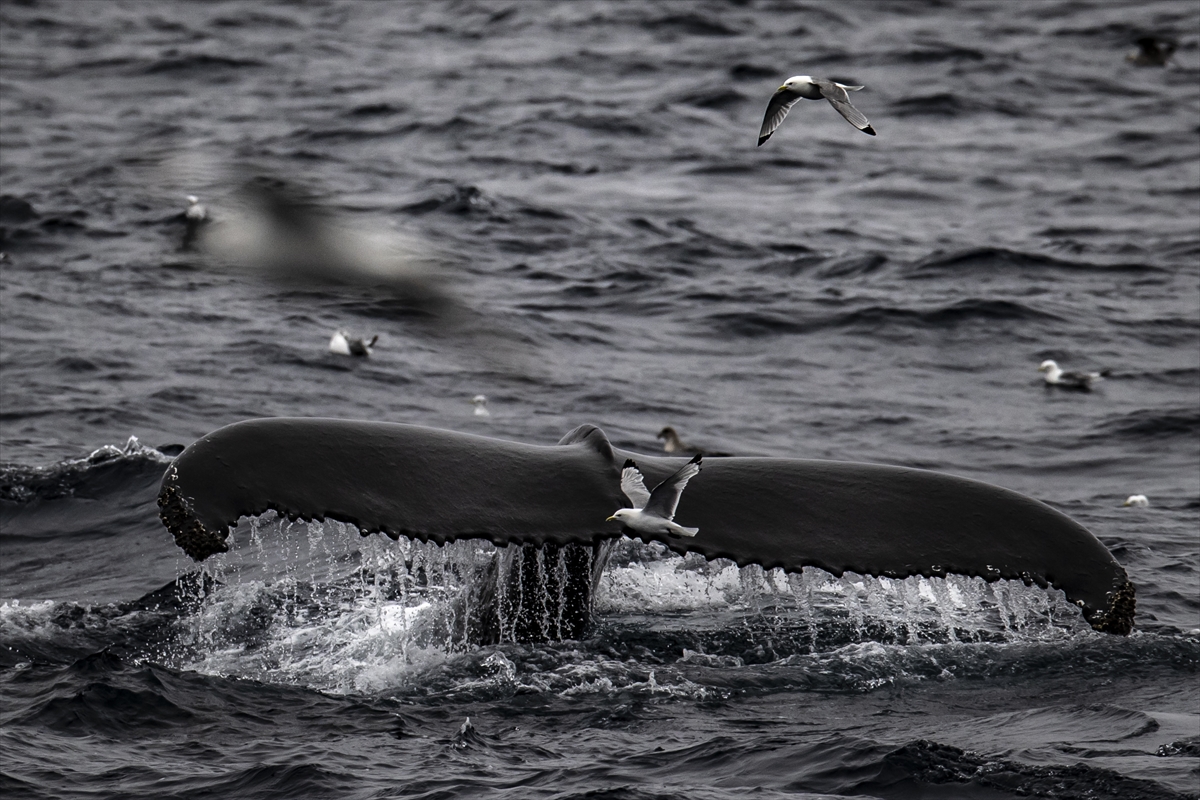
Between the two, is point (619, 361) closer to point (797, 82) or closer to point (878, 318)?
point (878, 318)

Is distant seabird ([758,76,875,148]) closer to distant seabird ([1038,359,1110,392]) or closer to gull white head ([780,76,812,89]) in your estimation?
gull white head ([780,76,812,89])

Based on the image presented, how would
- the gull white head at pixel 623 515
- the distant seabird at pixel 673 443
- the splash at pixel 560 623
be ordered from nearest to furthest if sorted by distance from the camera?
the gull white head at pixel 623 515 → the splash at pixel 560 623 → the distant seabird at pixel 673 443

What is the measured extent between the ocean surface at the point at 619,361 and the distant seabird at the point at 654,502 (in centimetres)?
56

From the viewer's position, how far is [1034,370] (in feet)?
47.4

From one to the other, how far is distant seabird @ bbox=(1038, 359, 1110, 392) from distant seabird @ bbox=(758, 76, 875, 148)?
681 centimetres

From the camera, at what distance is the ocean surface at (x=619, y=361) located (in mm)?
6234

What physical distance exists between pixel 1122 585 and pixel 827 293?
11.5 meters

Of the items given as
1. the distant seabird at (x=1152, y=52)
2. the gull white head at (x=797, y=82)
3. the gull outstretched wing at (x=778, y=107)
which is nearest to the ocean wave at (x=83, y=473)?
the gull outstretched wing at (x=778, y=107)

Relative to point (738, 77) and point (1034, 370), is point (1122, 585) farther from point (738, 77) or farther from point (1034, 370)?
point (738, 77)

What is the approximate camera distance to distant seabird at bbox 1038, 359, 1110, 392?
13.8m

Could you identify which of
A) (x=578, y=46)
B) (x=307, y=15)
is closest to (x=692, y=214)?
(x=578, y=46)

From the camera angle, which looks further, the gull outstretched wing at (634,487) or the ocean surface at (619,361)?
the ocean surface at (619,361)

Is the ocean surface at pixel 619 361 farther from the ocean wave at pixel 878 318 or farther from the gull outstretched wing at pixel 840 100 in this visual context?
the gull outstretched wing at pixel 840 100

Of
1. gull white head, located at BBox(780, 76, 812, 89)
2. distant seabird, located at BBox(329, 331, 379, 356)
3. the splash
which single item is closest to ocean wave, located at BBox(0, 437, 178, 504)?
the splash
